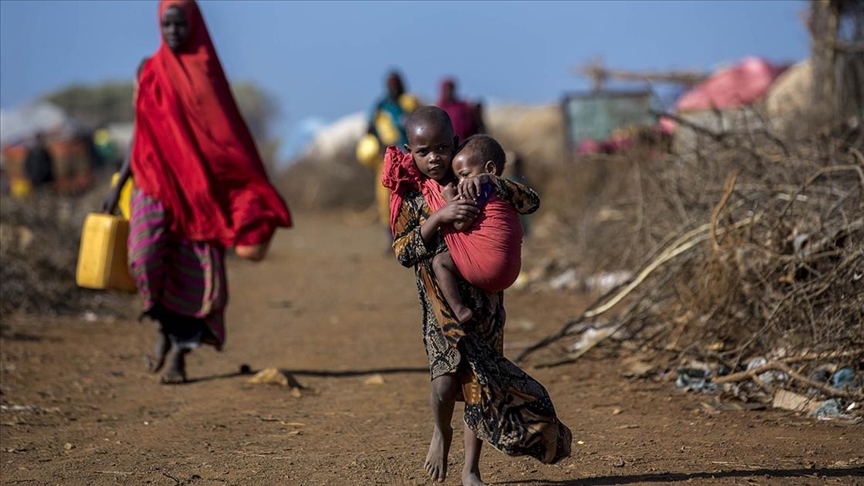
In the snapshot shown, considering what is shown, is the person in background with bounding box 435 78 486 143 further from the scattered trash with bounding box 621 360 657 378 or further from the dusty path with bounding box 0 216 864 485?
the scattered trash with bounding box 621 360 657 378

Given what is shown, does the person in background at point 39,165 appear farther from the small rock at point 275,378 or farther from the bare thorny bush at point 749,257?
the bare thorny bush at point 749,257

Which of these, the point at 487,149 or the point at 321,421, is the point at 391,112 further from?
the point at 487,149

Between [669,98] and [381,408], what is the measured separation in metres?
14.7

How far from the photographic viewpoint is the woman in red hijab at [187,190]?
242 inches

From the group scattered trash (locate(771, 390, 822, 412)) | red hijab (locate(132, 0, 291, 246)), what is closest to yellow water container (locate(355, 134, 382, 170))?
red hijab (locate(132, 0, 291, 246))

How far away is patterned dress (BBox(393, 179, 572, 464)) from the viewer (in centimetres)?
355

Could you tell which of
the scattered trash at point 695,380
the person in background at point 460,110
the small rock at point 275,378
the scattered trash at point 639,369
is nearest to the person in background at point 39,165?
the person in background at point 460,110

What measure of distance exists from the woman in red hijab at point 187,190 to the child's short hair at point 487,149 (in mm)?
2931

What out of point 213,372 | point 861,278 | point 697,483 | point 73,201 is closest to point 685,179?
point 861,278

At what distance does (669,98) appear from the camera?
62.3ft

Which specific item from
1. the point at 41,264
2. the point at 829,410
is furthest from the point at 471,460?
the point at 41,264

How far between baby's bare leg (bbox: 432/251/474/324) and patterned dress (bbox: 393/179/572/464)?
0.9 inches

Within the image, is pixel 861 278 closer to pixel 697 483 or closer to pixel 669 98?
pixel 697 483

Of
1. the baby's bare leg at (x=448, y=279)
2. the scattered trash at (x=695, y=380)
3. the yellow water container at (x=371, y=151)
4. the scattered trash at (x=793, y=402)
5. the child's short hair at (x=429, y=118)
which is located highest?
the child's short hair at (x=429, y=118)
